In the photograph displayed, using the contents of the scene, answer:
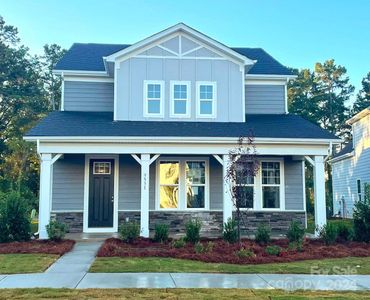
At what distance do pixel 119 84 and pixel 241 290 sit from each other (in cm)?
990

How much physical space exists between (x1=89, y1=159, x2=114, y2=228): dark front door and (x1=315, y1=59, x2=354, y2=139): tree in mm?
29519

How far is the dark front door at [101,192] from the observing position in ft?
47.3

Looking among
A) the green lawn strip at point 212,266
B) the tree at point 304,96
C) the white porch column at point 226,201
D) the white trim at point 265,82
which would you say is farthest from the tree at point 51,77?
the green lawn strip at point 212,266

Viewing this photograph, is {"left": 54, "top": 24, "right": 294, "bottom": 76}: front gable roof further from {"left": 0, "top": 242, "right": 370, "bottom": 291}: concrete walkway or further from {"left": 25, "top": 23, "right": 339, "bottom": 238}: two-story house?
{"left": 0, "top": 242, "right": 370, "bottom": 291}: concrete walkway

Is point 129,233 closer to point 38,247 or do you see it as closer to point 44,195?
point 38,247

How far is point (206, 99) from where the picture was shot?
14930 millimetres

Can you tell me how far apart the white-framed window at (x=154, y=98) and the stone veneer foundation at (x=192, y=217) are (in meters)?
3.69

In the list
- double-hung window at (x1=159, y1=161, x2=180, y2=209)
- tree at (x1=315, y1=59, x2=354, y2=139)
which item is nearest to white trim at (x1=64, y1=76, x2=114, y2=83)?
double-hung window at (x1=159, y1=161, x2=180, y2=209)

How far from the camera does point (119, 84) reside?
14664 millimetres

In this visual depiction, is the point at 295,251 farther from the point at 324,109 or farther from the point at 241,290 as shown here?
the point at 324,109

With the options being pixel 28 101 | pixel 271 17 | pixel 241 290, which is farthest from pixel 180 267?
pixel 28 101

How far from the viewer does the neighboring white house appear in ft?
73.9

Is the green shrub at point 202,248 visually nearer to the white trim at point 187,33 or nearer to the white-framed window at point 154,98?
the white-framed window at point 154,98

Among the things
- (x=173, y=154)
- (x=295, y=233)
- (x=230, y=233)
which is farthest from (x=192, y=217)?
(x=295, y=233)
